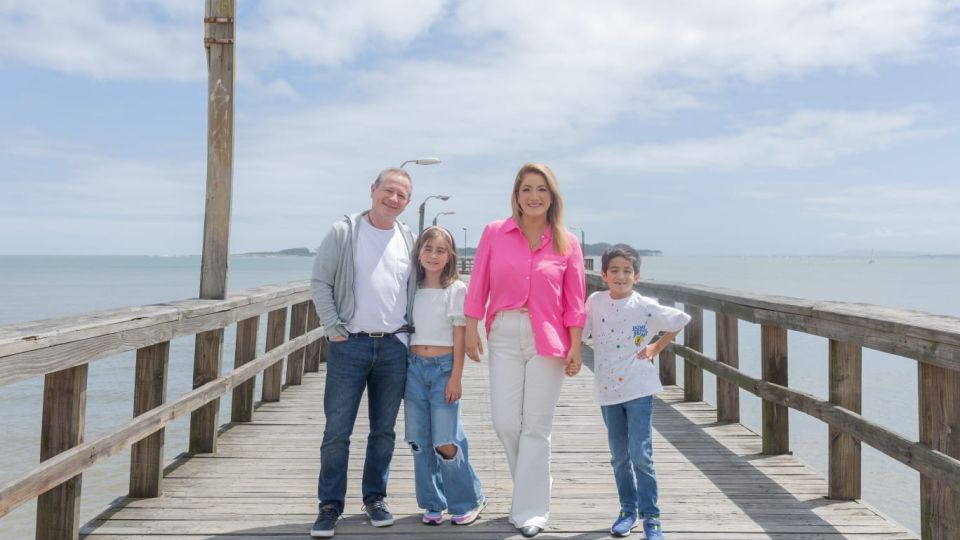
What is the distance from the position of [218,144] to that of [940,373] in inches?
171

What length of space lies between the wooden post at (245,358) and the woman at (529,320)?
8.37 ft

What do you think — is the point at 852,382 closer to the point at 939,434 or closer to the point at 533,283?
the point at 939,434

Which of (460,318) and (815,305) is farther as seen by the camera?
(815,305)

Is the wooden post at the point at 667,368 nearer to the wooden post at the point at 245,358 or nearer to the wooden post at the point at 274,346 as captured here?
the wooden post at the point at 274,346

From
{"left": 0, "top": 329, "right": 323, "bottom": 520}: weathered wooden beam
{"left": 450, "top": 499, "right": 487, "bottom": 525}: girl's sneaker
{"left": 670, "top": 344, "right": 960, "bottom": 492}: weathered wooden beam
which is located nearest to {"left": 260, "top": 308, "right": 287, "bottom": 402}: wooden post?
{"left": 0, "top": 329, "right": 323, "bottom": 520}: weathered wooden beam

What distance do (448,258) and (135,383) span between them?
1.61 meters

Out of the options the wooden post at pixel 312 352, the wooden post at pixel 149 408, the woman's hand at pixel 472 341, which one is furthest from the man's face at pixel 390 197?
the wooden post at pixel 312 352

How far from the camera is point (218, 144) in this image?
5.21m

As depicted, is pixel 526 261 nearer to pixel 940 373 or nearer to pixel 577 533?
pixel 577 533

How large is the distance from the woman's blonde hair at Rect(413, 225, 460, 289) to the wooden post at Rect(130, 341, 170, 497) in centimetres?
139

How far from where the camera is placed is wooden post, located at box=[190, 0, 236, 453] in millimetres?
5129

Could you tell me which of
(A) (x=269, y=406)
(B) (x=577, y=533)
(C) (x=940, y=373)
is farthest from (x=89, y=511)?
(C) (x=940, y=373)

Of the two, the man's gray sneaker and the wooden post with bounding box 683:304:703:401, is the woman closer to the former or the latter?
the man's gray sneaker

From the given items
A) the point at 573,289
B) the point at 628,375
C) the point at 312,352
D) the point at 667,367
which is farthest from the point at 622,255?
the point at 312,352
